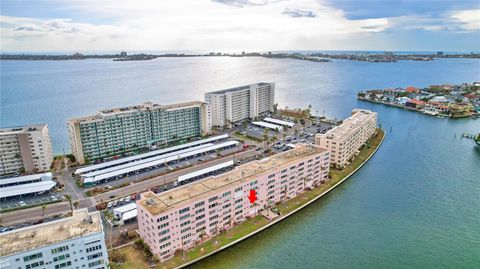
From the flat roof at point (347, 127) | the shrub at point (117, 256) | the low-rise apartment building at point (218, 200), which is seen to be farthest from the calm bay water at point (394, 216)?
the shrub at point (117, 256)

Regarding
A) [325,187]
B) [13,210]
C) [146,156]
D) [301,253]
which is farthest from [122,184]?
[325,187]

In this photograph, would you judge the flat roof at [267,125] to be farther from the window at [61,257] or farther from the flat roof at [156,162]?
the window at [61,257]

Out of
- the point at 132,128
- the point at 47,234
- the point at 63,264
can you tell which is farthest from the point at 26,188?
the point at 63,264

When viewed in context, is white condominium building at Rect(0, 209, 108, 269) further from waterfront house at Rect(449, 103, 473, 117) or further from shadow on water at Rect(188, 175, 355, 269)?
waterfront house at Rect(449, 103, 473, 117)

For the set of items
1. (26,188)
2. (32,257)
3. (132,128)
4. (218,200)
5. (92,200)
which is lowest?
(92,200)

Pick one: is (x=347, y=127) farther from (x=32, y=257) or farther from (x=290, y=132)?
(x=32, y=257)

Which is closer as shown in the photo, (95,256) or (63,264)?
(63,264)

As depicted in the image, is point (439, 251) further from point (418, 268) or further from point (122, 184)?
point (122, 184)
